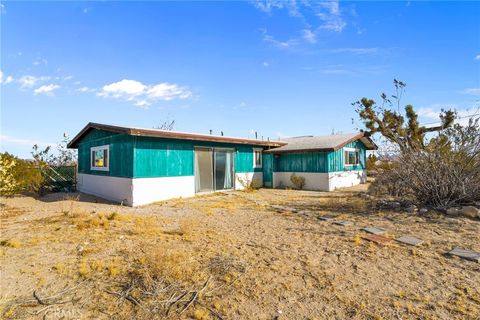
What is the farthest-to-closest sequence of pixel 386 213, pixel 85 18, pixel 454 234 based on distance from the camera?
1. pixel 85 18
2. pixel 386 213
3. pixel 454 234

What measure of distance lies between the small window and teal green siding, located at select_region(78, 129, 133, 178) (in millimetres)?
12726

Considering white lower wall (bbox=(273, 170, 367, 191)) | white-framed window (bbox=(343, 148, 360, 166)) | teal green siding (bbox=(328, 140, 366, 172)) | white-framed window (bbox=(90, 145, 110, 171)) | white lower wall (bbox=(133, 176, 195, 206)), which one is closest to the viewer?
white lower wall (bbox=(133, 176, 195, 206))

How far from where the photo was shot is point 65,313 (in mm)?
3297

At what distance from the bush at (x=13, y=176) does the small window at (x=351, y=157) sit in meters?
16.7

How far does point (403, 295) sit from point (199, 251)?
11.0 feet

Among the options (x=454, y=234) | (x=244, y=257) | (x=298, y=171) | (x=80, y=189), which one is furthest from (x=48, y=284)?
(x=298, y=171)

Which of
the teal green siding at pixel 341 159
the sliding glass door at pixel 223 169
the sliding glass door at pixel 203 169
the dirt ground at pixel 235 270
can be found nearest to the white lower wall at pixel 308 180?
the teal green siding at pixel 341 159

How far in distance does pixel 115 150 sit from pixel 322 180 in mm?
10848

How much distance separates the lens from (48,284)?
4.04 metres

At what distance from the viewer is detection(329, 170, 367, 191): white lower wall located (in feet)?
51.5

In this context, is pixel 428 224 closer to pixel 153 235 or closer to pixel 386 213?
pixel 386 213

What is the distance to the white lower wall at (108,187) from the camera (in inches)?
428

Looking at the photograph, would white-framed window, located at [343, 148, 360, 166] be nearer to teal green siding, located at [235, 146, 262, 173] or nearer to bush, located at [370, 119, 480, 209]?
teal green siding, located at [235, 146, 262, 173]

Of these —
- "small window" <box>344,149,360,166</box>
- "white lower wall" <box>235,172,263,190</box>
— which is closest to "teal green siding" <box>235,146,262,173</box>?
"white lower wall" <box>235,172,263,190</box>
